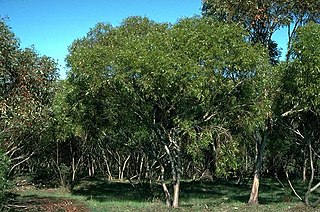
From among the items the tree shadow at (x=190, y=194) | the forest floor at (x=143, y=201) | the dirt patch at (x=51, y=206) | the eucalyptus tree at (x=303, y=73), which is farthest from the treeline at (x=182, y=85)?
the tree shadow at (x=190, y=194)

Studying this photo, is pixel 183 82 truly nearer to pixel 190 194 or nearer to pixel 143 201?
pixel 143 201

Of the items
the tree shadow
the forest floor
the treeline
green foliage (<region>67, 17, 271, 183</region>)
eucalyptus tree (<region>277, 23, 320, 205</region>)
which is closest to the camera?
the treeline

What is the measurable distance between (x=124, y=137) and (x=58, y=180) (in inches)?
494

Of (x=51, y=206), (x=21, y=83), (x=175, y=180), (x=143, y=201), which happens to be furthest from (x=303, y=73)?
(x=51, y=206)

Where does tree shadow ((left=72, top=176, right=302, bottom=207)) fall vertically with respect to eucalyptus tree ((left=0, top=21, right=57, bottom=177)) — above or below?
below

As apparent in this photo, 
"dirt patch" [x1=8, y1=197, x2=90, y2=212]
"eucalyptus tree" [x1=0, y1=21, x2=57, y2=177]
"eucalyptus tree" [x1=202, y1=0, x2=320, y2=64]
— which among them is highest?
"eucalyptus tree" [x1=202, y1=0, x2=320, y2=64]

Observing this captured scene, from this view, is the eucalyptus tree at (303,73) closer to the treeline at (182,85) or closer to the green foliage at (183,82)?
the treeline at (182,85)

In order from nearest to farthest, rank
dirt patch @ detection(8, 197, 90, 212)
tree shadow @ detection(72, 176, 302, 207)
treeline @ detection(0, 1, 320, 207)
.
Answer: treeline @ detection(0, 1, 320, 207), dirt patch @ detection(8, 197, 90, 212), tree shadow @ detection(72, 176, 302, 207)

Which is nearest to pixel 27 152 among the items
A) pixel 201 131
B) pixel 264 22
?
pixel 201 131

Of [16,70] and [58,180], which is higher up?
[16,70]

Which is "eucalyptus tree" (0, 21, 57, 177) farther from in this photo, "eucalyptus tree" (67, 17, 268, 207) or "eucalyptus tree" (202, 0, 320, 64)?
"eucalyptus tree" (202, 0, 320, 64)

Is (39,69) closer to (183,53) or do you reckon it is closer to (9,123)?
(9,123)

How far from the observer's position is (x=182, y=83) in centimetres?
1836

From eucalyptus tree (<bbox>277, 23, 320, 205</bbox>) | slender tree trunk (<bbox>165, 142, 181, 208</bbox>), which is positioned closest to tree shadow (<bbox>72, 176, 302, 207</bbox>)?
slender tree trunk (<bbox>165, 142, 181, 208</bbox>)
